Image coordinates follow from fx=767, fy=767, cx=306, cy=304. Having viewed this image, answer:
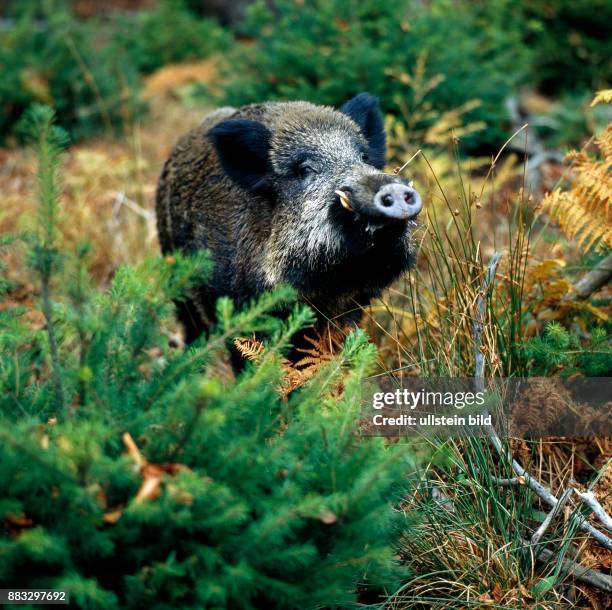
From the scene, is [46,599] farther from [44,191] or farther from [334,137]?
[334,137]

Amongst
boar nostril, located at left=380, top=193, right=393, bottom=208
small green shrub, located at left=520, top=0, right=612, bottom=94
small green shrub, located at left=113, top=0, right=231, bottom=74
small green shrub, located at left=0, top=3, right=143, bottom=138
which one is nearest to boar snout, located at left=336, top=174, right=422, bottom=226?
boar nostril, located at left=380, top=193, right=393, bottom=208

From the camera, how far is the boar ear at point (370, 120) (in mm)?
4340

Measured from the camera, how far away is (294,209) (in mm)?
3971

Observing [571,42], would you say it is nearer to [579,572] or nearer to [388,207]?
[388,207]

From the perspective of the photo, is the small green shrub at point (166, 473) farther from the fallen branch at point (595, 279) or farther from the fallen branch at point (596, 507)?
the fallen branch at point (595, 279)

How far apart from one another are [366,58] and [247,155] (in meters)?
3.23

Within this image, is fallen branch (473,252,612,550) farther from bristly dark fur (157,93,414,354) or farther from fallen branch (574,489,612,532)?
bristly dark fur (157,93,414,354)

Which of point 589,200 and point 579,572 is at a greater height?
point 589,200

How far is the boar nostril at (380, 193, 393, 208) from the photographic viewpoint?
333cm

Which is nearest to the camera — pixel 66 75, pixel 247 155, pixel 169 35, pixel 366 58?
pixel 247 155

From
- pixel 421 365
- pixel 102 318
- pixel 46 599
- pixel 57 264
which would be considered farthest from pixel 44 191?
pixel 421 365

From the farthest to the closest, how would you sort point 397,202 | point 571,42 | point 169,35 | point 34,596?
1. point 169,35
2. point 571,42
3. point 397,202
4. point 34,596

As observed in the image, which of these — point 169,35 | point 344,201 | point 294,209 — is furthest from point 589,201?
point 169,35

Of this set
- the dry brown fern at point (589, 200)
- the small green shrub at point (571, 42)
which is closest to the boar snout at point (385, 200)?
the dry brown fern at point (589, 200)
